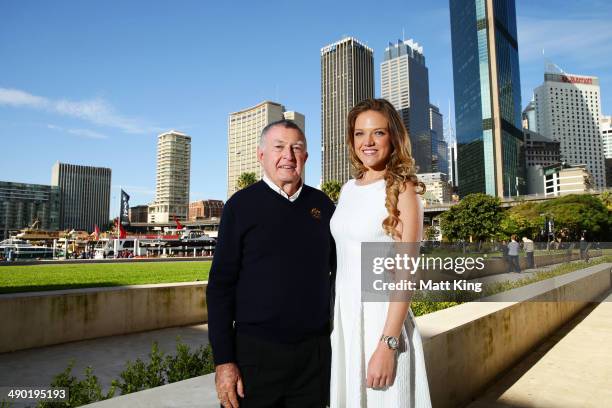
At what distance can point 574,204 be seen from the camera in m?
70.7

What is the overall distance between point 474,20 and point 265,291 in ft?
565

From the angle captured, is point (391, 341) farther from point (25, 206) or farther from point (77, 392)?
point (25, 206)

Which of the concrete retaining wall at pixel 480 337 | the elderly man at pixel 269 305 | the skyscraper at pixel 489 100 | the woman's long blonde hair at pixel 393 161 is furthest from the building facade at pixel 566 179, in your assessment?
the elderly man at pixel 269 305

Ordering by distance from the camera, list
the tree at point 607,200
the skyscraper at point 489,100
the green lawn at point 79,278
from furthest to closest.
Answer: the skyscraper at point 489,100, the tree at point 607,200, the green lawn at point 79,278

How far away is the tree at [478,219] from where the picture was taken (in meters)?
65.3

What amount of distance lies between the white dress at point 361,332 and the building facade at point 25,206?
180m

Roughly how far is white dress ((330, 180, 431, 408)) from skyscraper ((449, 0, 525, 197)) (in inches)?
5796

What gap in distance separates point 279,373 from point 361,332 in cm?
46

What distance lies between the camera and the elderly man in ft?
6.82

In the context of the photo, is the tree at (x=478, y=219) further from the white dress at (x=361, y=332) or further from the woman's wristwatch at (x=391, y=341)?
the woman's wristwatch at (x=391, y=341)

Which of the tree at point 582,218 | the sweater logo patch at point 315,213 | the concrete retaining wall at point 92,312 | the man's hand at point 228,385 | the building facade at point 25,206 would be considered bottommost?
the concrete retaining wall at point 92,312

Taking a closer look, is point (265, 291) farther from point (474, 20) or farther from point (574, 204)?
point (474, 20)

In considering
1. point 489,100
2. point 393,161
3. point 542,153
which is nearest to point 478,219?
point 393,161

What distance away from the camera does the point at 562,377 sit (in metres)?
5.50
